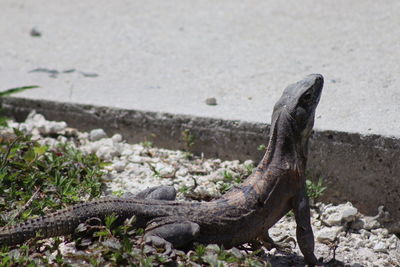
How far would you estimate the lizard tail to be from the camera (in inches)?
161

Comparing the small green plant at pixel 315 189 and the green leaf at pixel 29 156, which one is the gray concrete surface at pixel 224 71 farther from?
the green leaf at pixel 29 156

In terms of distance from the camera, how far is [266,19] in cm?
874

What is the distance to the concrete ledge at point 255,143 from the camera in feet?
17.0

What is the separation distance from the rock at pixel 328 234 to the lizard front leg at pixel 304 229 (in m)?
0.58

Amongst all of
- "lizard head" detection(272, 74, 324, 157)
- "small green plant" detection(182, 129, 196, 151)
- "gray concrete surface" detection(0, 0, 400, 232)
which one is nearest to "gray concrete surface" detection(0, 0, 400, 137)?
"gray concrete surface" detection(0, 0, 400, 232)

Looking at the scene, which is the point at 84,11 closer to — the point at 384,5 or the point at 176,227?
the point at 384,5

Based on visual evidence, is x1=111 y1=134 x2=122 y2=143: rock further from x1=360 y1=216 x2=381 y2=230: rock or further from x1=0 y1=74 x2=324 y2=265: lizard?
x1=360 y1=216 x2=381 y2=230: rock

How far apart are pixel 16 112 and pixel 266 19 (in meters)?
3.64

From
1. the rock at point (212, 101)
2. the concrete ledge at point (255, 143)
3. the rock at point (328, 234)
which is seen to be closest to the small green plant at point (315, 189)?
the concrete ledge at point (255, 143)

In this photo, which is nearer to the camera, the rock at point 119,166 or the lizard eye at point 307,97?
the lizard eye at point 307,97

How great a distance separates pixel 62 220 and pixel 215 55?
408cm

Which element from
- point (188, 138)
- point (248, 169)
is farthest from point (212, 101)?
point (248, 169)

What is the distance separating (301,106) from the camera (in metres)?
4.50

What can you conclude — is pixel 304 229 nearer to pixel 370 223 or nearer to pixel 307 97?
pixel 307 97
